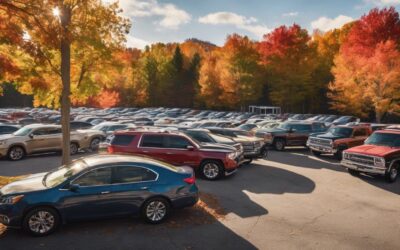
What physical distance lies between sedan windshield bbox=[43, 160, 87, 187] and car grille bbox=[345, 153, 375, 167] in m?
10.6

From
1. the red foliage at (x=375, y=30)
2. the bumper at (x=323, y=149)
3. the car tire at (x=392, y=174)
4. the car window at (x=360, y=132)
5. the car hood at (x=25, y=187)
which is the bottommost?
the car tire at (x=392, y=174)

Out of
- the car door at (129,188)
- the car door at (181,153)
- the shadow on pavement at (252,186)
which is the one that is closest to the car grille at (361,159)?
the shadow on pavement at (252,186)

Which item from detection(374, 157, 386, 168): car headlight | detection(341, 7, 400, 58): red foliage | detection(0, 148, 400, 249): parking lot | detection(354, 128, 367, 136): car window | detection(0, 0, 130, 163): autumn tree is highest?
detection(341, 7, 400, 58): red foliage

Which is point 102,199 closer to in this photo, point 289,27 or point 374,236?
point 374,236

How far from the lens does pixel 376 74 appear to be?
108 ft

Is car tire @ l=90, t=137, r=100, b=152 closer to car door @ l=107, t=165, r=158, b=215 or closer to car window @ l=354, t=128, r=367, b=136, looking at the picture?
car door @ l=107, t=165, r=158, b=215

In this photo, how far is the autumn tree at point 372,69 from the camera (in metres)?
32.4

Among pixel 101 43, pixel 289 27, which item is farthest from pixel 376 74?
pixel 101 43

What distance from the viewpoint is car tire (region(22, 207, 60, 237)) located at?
24.2 feet

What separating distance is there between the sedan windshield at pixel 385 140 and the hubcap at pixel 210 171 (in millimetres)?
6926

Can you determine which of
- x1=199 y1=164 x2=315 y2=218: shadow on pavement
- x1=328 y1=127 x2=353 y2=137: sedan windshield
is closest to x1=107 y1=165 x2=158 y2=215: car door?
x1=199 y1=164 x2=315 y2=218: shadow on pavement

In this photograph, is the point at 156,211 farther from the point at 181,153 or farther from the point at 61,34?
the point at 61,34

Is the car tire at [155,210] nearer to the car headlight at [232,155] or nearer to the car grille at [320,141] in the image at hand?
the car headlight at [232,155]

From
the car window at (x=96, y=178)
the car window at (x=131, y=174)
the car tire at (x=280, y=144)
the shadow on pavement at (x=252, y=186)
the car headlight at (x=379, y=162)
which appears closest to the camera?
the car window at (x=96, y=178)
